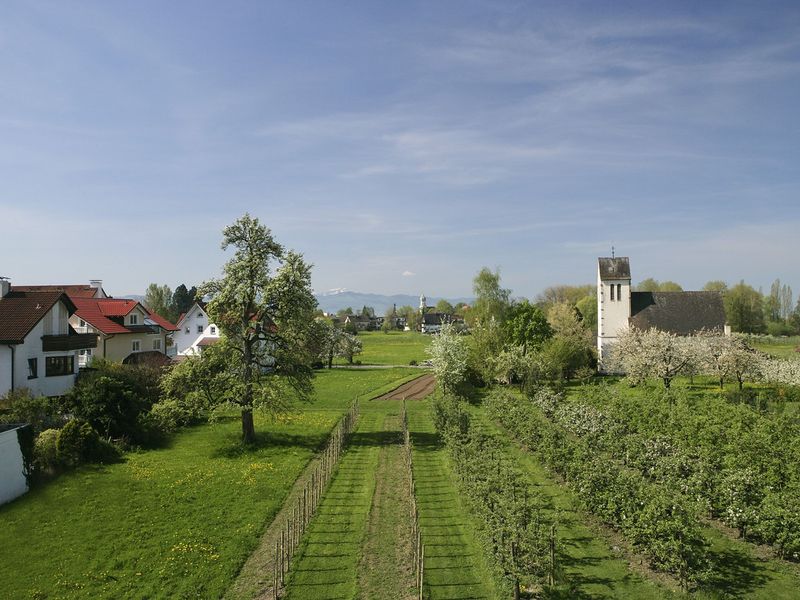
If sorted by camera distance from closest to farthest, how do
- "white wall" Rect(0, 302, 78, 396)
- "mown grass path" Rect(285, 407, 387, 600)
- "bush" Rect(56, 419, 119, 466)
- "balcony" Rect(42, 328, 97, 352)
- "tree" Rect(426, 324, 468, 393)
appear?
1. "mown grass path" Rect(285, 407, 387, 600)
2. "bush" Rect(56, 419, 119, 466)
3. "white wall" Rect(0, 302, 78, 396)
4. "balcony" Rect(42, 328, 97, 352)
5. "tree" Rect(426, 324, 468, 393)

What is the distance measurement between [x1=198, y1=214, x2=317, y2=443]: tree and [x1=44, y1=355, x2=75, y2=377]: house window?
14.6 metres

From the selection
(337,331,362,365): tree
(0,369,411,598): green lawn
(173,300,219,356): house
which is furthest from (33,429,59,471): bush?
(337,331,362,365): tree

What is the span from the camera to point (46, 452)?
87.8 ft

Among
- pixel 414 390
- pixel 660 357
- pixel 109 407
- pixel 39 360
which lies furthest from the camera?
pixel 414 390

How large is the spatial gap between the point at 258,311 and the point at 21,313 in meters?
17.0

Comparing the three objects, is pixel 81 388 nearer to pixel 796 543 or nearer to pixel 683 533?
pixel 683 533

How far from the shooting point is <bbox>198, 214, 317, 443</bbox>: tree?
32.9 m

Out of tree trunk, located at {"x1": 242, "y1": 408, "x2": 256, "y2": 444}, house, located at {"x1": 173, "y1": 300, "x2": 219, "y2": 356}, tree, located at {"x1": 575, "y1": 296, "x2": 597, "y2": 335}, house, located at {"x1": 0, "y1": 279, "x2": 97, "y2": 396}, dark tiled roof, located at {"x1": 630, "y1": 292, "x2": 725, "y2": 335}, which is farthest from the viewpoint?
tree, located at {"x1": 575, "y1": 296, "x2": 597, "y2": 335}

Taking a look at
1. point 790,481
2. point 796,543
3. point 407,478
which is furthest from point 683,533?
point 407,478

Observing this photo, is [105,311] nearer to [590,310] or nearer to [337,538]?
[337,538]

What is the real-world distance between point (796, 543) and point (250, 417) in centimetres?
2610

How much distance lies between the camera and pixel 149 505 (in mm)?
22578

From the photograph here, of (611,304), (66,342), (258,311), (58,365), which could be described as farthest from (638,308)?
(58,365)

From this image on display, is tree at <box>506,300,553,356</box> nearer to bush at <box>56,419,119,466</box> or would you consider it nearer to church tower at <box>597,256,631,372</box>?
church tower at <box>597,256,631,372</box>
